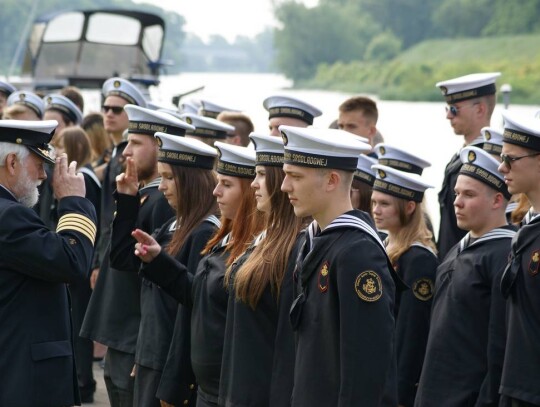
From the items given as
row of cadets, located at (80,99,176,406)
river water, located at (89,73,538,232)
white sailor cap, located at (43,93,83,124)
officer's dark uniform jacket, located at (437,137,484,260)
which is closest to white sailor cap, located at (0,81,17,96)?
white sailor cap, located at (43,93,83,124)

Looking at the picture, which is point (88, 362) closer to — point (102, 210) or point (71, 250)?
point (102, 210)

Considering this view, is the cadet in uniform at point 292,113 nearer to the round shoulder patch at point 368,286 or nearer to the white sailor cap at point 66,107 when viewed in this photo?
the white sailor cap at point 66,107

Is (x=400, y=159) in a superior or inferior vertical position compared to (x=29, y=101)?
inferior

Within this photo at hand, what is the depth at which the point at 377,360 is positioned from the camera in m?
4.41

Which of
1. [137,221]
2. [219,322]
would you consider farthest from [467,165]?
[137,221]

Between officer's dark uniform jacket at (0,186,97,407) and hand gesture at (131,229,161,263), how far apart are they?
0.55 meters

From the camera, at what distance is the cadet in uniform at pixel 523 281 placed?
487 centimetres

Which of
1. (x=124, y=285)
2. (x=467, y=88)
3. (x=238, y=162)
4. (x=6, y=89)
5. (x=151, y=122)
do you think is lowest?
(x=124, y=285)

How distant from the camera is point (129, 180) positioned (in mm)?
6316

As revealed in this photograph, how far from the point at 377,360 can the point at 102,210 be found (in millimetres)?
4740

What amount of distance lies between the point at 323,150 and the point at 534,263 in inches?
40.9

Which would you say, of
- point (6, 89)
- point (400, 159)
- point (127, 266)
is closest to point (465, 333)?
point (127, 266)

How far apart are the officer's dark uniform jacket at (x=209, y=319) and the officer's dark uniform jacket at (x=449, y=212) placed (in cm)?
213

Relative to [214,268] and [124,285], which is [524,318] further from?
[124,285]
